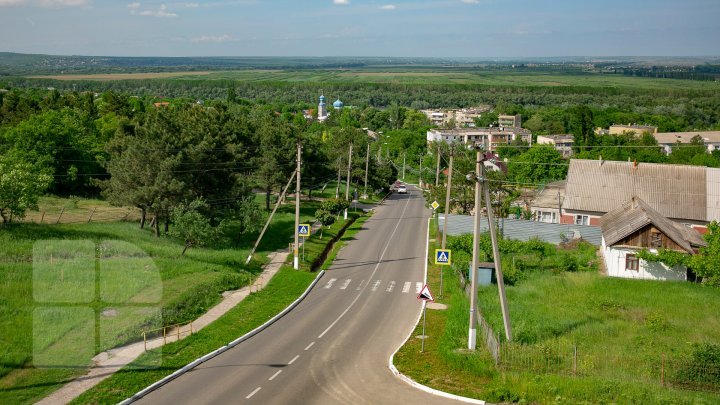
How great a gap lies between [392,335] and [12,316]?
1302cm

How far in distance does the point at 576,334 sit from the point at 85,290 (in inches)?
725

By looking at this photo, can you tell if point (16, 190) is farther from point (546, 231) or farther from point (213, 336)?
point (546, 231)

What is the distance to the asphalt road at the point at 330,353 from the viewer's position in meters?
18.5

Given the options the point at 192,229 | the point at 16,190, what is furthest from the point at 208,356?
the point at 16,190

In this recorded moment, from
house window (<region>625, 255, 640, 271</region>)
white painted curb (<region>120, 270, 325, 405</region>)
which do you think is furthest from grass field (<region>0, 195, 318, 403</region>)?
house window (<region>625, 255, 640, 271</region>)

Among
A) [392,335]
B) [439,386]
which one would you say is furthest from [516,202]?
[439,386]

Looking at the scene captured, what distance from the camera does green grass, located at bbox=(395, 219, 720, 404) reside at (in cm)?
1823

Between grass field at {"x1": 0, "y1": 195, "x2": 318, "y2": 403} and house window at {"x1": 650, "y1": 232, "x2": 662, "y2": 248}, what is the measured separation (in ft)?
68.9

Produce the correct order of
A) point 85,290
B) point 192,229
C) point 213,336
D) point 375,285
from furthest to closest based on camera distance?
point 192,229
point 375,285
point 85,290
point 213,336

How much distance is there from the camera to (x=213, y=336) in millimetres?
23391

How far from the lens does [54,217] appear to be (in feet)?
140

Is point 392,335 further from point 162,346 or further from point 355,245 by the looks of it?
point 355,245

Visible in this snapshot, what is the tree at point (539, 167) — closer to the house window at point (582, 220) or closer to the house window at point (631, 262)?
the house window at point (582, 220)

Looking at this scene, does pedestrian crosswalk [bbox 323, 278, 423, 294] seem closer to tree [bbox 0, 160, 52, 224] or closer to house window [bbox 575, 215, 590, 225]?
tree [bbox 0, 160, 52, 224]
